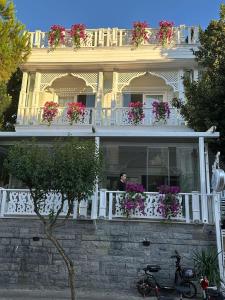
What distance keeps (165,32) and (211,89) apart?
19.1 ft

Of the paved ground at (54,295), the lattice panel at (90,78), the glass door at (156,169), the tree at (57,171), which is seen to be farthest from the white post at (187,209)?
the lattice panel at (90,78)

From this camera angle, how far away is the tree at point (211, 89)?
12188mm

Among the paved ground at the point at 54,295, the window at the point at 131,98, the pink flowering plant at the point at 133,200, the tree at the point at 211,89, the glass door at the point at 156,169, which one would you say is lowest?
the paved ground at the point at 54,295

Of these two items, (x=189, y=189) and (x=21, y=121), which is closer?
(x=189, y=189)

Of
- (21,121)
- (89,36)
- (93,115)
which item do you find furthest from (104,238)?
(89,36)

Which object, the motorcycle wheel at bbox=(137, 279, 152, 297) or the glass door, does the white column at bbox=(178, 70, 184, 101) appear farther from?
the motorcycle wheel at bbox=(137, 279, 152, 297)

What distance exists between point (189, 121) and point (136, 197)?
3631mm

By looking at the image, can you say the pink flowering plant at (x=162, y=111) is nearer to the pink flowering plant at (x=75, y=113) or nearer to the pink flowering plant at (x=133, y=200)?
the pink flowering plant at (x=75, y=113)

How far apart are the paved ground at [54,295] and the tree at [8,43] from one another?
758cm

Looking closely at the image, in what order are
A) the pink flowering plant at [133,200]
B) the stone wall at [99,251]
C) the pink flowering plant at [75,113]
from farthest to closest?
1. the pink flowering plant at [75,113]
2. the pink flowering plant at [133,200]
3. the stone wall at [99,251]

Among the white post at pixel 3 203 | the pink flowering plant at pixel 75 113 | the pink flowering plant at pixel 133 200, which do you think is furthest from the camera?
the pink flowering plant at pixel 75 113

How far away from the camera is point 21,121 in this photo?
16375 mm

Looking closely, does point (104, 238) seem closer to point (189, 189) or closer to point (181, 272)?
point (181, 272)

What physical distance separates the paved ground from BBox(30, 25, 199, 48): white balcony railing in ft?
37.2
